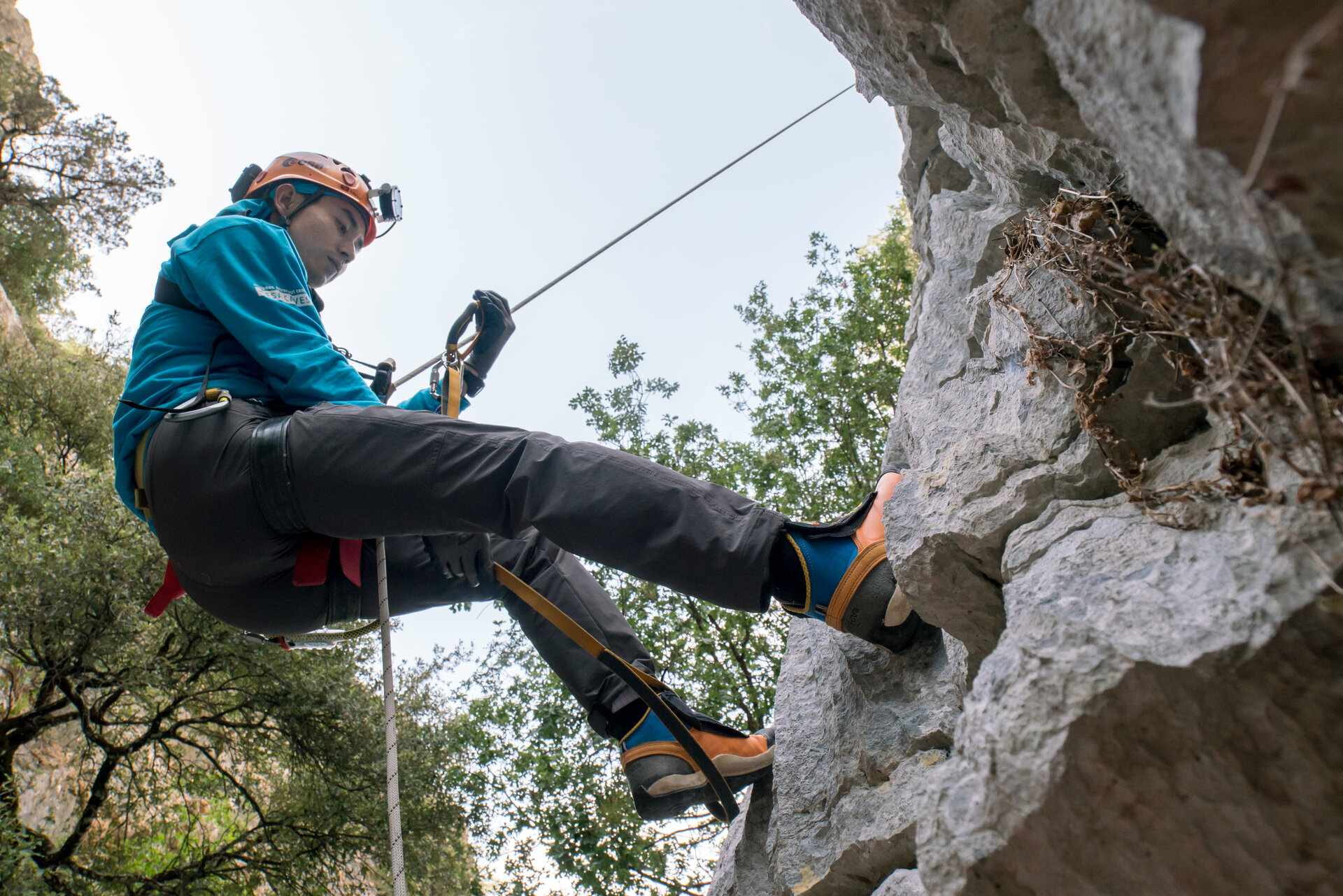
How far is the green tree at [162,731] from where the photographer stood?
630 cm

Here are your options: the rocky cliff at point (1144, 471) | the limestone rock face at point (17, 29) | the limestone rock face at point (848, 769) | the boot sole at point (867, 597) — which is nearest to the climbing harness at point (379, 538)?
the limestone rock face at point (848, 769)

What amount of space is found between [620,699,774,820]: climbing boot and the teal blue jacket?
148 centimetres

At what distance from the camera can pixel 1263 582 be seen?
117cm

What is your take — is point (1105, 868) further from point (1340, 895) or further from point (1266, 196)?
point (1266, 196)

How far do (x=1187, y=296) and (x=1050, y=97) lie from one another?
603 millimetres

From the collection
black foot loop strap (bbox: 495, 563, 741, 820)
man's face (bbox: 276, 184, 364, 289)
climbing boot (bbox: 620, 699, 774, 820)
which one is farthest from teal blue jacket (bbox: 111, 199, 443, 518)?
climbing boot (bbox: 620, 699, 774, 820)

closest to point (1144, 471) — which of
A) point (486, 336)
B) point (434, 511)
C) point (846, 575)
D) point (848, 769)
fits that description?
point (846, 575)

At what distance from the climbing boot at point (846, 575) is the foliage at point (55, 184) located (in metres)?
12.4

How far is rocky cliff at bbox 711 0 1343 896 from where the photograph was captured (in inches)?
41.0

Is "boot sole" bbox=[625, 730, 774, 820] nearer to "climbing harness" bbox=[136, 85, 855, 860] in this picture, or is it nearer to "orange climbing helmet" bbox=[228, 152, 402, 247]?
"climbing harness" bbox=[136, 85, 855, 860]

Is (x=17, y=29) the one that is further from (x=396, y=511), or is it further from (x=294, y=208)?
(x=396, y=511)

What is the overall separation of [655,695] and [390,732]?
2.81ft

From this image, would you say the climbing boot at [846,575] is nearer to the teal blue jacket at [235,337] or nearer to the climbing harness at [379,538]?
the climbing harness at [379,538]

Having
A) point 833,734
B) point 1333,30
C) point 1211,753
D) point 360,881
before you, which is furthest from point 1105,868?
point 360,881
